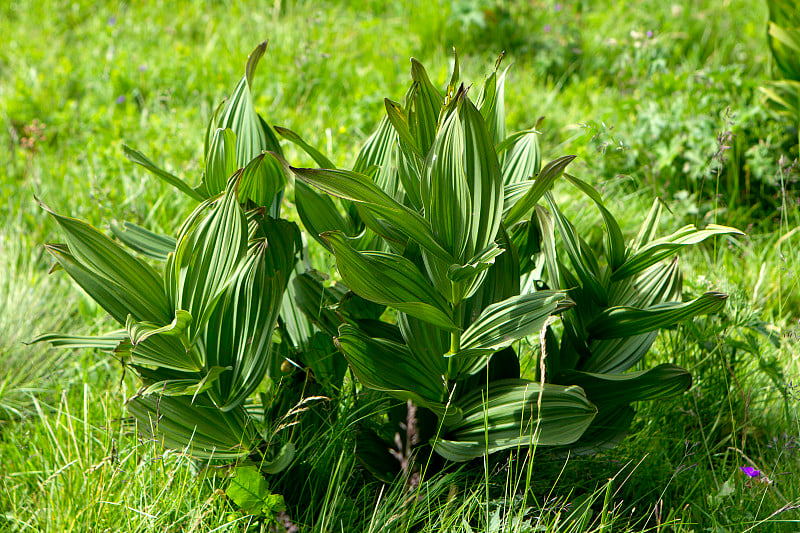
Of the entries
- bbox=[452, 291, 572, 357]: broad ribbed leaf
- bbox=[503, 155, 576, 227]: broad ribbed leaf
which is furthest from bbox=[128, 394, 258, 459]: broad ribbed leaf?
bbox=[503, 155, 576, 227]: broad ribbed leaf

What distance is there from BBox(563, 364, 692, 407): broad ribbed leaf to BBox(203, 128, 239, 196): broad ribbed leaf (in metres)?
0.95

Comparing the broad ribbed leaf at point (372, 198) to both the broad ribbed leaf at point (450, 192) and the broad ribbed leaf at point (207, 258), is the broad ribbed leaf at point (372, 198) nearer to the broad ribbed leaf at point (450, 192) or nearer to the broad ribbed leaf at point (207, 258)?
the broad ribbed leaf at point (450, 192)

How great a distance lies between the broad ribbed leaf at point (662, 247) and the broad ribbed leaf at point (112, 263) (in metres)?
1.08

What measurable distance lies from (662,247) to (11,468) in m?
1.93

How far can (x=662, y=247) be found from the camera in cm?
159

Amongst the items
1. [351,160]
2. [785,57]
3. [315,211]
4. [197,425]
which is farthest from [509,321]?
[785,57]

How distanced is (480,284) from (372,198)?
11.9 inches

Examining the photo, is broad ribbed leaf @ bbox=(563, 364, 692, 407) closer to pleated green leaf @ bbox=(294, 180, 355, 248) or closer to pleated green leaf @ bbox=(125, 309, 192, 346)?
pleated green leaf @ bbox=(294, 180, 355, 248)

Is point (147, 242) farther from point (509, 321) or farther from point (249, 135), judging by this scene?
A: point (509, 321)

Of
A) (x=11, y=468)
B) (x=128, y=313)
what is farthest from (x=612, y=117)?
(x=11, y=468)

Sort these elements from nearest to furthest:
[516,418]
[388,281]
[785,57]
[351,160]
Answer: [388,281], [516,418], [785,57], [351,160]

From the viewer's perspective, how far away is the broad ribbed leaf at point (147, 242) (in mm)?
1749

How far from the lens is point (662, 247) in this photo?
5.21 ft

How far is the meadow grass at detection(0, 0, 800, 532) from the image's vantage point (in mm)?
1736
